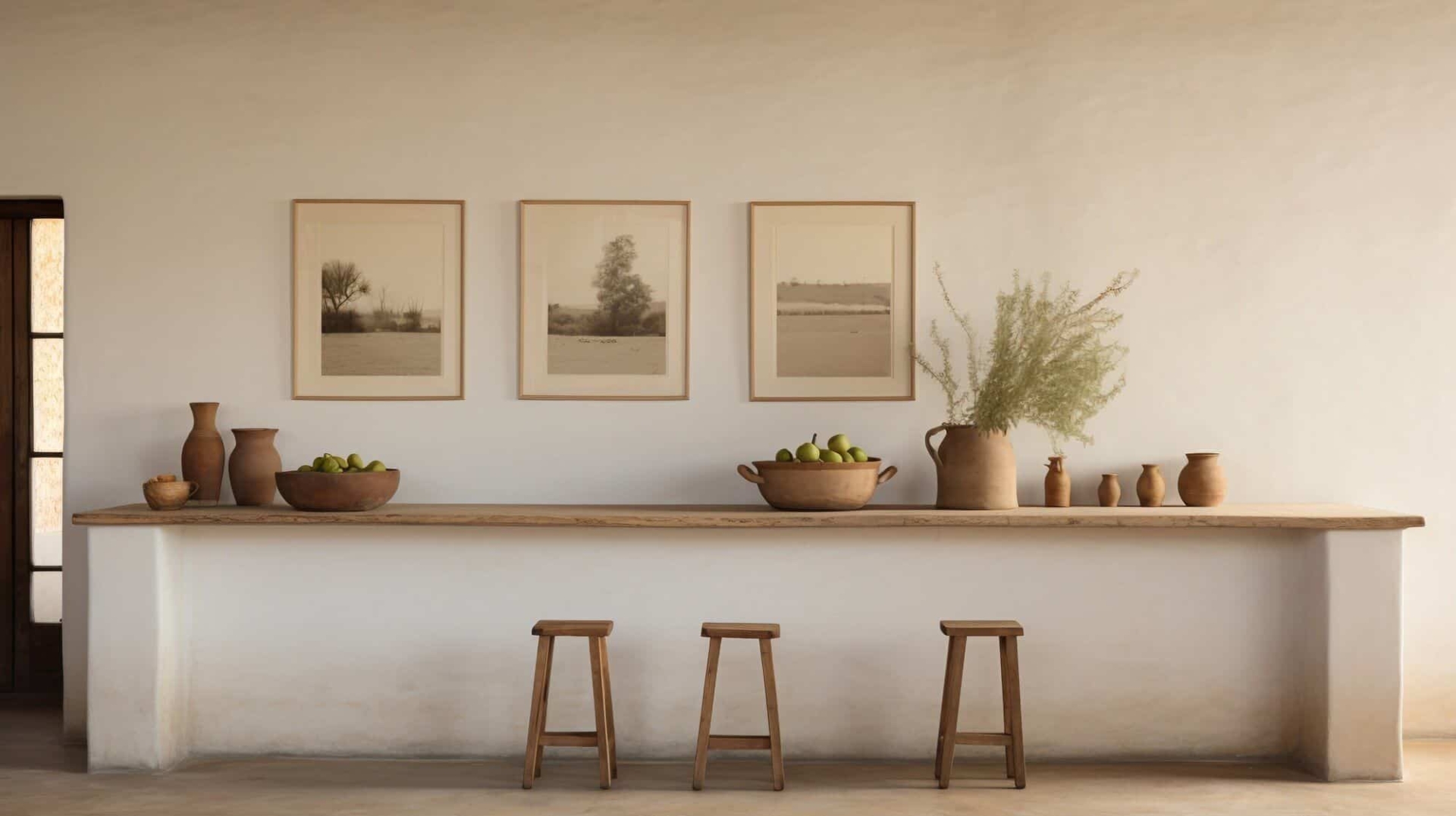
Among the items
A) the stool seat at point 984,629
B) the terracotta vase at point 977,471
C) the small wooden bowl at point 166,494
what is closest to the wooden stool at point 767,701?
the stool seat at point 984,629

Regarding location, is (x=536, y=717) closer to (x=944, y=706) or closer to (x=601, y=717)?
(x=601, y=717)

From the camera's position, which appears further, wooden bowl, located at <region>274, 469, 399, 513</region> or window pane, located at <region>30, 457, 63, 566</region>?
window pane, located at <region>30, 457, 63, 566</region>

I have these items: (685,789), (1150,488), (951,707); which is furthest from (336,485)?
(1150,488)

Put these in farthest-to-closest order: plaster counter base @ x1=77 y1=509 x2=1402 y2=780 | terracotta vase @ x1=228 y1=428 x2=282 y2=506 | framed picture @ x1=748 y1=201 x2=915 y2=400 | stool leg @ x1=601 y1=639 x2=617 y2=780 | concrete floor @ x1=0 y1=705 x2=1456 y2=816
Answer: framed picture @ x1=748 y1=201 x2=915 y2=400 → terracotta vase @ x1=228 y1=428 x2=282 y2=506 → plaster counter base @ x1=77 y1=509 x2=1402 y2=780 → stool leg @ x1=601 y1=639 x2=617 y2=780 → concrete floor @ x1=0 y1=705 x2=1456 y2=816

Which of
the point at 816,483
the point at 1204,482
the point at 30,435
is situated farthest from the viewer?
the point at 30,435

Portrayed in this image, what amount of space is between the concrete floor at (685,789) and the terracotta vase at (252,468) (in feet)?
3.09

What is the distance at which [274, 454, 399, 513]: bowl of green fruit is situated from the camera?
397 centimetres

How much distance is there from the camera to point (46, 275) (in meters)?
4.80

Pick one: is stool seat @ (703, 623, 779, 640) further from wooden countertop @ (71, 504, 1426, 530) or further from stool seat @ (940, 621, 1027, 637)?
stool seat @ (940, 621, 1027, 637)

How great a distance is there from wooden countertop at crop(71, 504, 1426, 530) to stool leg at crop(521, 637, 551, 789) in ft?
1.41

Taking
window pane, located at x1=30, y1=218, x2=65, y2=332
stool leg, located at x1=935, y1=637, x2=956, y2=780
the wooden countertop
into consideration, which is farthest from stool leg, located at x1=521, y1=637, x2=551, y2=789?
window pane, located at x1=30, y1=218, x2=65, y2=332

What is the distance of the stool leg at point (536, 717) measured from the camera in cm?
381

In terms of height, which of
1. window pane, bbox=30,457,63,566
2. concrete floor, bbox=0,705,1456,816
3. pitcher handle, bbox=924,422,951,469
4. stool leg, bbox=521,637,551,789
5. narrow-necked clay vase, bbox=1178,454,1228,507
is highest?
pitcher handle, bbox=924,422,951,469

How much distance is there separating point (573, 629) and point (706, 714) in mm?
521
